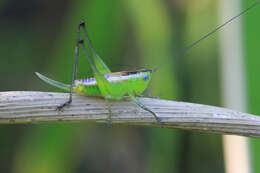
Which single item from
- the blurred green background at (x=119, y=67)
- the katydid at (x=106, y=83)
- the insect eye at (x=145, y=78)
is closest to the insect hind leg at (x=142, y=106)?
the katydid at (x=106, y=83)

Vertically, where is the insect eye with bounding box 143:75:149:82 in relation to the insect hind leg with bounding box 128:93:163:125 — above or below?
above

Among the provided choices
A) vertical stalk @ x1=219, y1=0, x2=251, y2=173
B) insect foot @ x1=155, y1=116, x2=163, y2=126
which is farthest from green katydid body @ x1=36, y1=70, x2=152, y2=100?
vertical stalk @ x1=219, y1=0, x2=251, y2=173

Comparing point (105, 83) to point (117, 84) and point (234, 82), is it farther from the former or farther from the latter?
point (234, 82)

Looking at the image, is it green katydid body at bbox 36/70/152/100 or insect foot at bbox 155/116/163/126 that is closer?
insect foot at bbox 155/116/163/126

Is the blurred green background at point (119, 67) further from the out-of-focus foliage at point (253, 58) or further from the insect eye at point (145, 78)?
the insect eye at point (145, 78)

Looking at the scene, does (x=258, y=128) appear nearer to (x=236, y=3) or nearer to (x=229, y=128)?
(x=229, y=128)

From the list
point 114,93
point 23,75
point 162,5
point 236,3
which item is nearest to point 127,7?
point 162,5

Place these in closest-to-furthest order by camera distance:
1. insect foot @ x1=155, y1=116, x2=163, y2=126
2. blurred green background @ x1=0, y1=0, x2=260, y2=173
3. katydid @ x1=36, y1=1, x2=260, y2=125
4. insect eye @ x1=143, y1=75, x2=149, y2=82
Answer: insect foot @ x1=155, y1=116, x2=163, y2=126, katydid @ x1=36, y1=1, x2=260, y2=125, insect eye @ x1=143, y1=75, x2=149, y2=82, blurred green background @ x1=0, y1=0, x2=260, y2=173

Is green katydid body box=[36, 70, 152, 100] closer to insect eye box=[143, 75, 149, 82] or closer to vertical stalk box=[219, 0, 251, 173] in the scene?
Answer: insect eye box=[143, 75, 149, 82]
